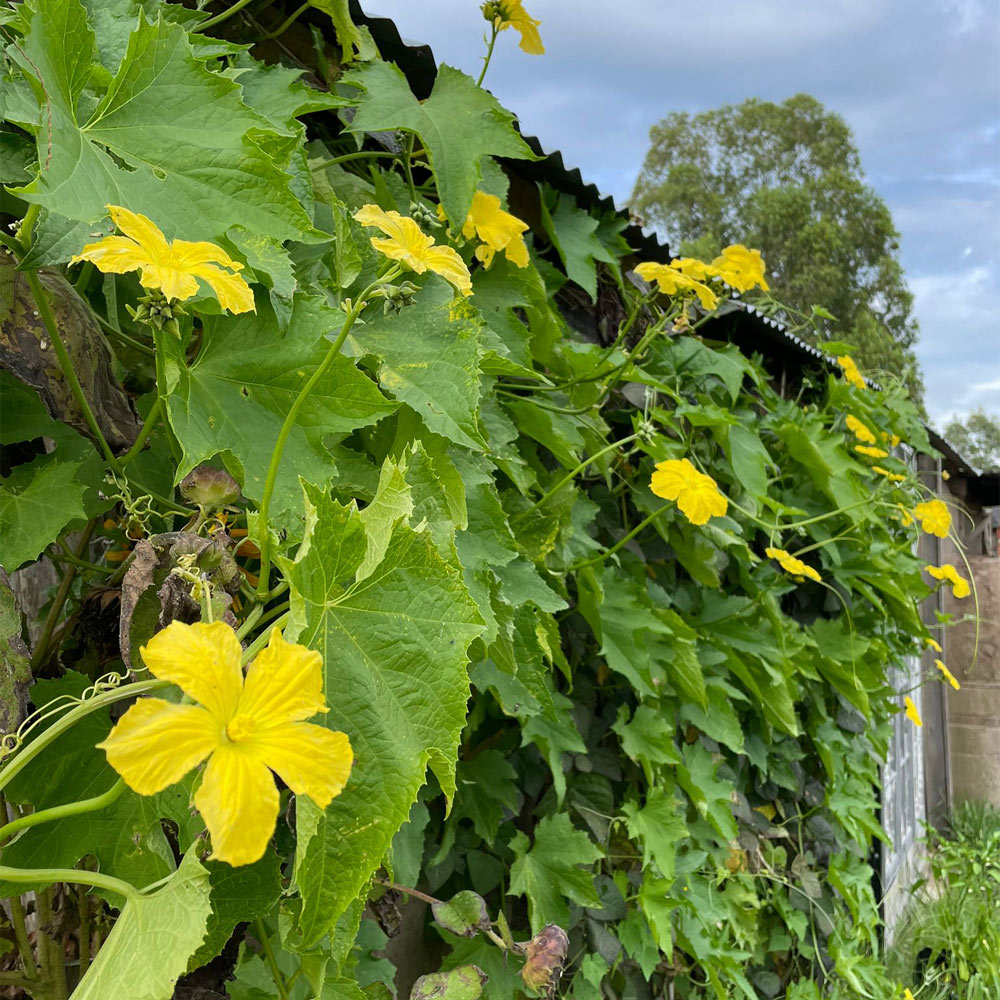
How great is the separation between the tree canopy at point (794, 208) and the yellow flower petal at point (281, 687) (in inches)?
882

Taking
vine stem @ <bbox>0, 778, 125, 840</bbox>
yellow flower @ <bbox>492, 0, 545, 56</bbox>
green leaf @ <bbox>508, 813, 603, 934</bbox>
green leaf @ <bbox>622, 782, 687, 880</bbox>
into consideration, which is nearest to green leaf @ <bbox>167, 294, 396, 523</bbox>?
vine stem @ <bbox>0, 778, 125, 840</bbox>

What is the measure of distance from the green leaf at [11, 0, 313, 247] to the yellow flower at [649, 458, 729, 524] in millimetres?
980

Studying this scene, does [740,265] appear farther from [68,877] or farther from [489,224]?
[68,877]

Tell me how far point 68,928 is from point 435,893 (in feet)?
2.37

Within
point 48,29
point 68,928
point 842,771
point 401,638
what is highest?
point 48,29

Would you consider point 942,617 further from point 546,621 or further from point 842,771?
point 546,621

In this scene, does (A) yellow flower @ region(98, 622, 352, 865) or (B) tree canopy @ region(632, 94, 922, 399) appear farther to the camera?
(B) tree canopy @ region(632, 94, 922, 399)

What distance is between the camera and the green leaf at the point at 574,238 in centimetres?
177

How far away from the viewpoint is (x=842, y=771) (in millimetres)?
2984

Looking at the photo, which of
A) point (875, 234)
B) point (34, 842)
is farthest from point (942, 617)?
point (875, 234)

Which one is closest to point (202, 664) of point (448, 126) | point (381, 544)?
point (381, 544)

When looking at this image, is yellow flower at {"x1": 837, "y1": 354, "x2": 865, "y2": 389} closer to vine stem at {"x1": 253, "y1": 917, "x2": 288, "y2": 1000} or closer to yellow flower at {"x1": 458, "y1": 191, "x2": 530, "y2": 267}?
yellow flower at {"x1": 458, "y1": 191, "x2": 530, "y2": 267}

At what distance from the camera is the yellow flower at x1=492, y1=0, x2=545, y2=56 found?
3.88ft

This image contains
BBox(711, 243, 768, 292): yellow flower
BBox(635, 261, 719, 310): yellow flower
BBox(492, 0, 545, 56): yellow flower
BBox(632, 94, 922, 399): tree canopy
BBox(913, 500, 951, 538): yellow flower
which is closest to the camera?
BBox(492, 0, 545, 56): yellow flower
